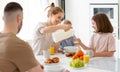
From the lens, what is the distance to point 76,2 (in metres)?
4.63

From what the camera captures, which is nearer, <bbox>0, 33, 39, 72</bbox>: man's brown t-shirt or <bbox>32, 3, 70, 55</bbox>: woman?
<bbox>0, 33, 39, 72</bbox>: man's brown t-shirt

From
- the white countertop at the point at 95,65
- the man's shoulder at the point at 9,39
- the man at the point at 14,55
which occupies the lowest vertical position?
the white countertop at the point at 95,65

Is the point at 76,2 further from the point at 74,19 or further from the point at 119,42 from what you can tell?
the point at 119,42

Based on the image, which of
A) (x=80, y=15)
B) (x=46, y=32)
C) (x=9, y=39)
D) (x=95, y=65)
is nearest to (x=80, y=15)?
(x=80, y=15)

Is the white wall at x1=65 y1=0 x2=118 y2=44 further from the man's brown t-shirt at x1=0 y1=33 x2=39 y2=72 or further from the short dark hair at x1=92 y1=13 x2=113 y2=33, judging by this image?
the man's brown t-shirt at x1=0 y1=33 x2=39 y2=72

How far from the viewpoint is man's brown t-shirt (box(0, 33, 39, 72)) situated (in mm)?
1429

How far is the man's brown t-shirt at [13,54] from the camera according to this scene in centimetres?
143

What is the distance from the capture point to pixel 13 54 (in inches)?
56.2

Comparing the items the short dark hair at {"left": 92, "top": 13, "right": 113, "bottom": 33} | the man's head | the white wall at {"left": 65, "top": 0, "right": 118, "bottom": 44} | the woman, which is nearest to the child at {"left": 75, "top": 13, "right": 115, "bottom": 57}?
the short dark hair at {"left": 92, "top": 13, "right": 113, "bottom": 33}

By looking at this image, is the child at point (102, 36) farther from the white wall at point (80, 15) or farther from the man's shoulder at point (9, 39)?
the white wall at point (80, 15)

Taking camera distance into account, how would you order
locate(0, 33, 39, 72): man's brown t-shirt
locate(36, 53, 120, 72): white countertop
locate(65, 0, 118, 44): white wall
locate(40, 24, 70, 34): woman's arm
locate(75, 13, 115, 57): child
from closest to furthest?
locate(0, 33, 39, 72): man's brown t-shirt
locate(36, 53, 120, 72): white countertop
locate(40, 24, 70, 34): woman's arm
locate(75, 13, 115, 57): child
locate(65, 0, 118, 44): white wall

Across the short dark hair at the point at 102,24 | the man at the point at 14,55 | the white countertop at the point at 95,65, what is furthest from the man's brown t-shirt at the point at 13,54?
the short dark hair at the point at 102,24

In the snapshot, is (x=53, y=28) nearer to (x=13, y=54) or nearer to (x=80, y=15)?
(x=13, y=54)

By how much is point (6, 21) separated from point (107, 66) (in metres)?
1.10
